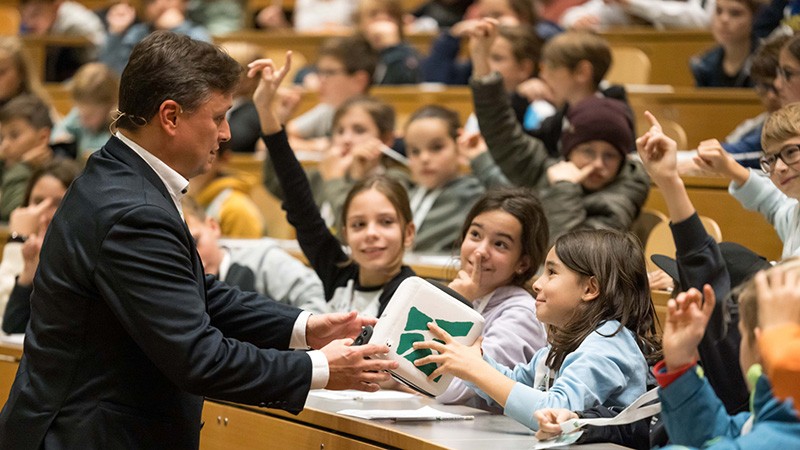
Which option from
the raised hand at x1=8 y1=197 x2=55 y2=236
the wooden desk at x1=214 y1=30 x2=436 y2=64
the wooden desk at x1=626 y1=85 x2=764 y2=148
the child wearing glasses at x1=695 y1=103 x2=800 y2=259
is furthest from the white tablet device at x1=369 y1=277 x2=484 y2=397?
the wooden desk at x1=214 y1=30 x2=436 y2=64

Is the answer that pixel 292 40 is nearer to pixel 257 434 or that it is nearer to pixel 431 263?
pixel 431 263

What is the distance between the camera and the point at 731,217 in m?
4.31

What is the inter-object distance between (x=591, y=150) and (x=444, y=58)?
2625 mm

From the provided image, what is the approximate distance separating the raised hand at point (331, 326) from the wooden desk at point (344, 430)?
195 millimetres

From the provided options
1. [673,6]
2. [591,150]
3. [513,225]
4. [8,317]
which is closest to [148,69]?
[513,225]

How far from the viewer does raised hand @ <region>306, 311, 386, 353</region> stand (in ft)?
9.53

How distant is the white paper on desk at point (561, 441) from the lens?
8.50 ft

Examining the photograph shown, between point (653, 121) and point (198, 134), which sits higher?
point (198, 134)

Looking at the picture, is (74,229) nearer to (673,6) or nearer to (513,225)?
(513,225)

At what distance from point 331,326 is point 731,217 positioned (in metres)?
1.96

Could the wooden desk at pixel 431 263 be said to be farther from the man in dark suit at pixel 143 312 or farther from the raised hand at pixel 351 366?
the man in dark suit at pixel 143 312

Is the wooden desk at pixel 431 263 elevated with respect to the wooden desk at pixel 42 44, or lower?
elevated

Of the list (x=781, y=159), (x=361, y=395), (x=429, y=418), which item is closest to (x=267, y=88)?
Answer: (x=361, y=395)

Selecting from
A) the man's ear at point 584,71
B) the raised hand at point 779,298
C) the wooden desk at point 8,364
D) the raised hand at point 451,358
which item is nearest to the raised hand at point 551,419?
the raised hand at point 451,358
